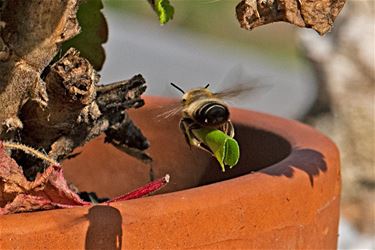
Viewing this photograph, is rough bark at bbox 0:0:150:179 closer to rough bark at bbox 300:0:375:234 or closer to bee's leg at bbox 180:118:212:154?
bee's leg at bbox 180:118:212:154

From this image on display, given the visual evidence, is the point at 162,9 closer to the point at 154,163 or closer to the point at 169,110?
the point at 169,110

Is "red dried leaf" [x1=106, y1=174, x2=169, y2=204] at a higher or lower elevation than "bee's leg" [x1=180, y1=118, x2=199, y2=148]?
higher

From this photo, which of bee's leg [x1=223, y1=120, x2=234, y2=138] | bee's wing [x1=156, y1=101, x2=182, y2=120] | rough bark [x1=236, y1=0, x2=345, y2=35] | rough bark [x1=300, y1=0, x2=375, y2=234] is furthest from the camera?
rough bark [x1=300, y1=0, x2=375, y2=234]

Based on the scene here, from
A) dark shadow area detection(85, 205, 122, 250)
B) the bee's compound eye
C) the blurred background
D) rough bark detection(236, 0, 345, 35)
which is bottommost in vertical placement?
the blurred background

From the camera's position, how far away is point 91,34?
1303 millimetres

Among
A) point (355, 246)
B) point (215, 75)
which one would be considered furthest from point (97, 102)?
point (215, 75)

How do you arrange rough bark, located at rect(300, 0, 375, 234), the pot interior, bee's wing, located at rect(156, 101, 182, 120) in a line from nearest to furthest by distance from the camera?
1. bee's wing, located at rect(156, 101, 182, 120)
2. the pot interior
3. rough bark, located at rect(300, 0, 375, 234)

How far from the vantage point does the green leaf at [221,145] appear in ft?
3.22

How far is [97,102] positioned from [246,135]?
282 mm

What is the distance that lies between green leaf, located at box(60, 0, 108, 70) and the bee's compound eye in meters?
0.23

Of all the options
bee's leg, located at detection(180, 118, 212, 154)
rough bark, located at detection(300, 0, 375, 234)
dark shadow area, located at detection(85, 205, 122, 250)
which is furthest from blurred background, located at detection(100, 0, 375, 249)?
dark shadow area, located at detection(85, 205, 122, 250)

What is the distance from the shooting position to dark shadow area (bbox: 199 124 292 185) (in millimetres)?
1330

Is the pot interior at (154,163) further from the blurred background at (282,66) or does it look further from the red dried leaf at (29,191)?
the red dried leaf at (29,191)

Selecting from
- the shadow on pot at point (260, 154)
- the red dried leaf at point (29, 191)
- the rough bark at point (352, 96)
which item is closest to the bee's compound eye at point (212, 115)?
the shadow on pot at point (260, 154)
